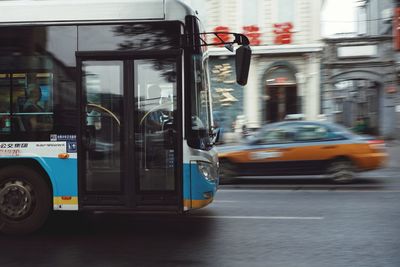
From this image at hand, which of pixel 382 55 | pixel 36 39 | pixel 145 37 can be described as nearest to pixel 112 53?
pixel 145 37

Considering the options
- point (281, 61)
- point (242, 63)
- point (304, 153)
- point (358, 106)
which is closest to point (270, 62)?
point (281, 61)

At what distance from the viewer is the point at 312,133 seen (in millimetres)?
12414

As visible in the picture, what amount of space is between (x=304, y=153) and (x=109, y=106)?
6.74 meters

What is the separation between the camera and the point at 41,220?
6.73m

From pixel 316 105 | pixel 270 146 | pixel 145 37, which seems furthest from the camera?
pixel 316 105

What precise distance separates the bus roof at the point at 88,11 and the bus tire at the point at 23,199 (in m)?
1.93

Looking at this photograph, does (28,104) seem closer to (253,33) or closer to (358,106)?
(253,33)

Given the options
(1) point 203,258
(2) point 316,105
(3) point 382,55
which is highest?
(3) point 382,55

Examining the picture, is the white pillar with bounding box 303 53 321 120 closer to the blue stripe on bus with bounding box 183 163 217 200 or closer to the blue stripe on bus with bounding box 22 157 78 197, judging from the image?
the blue stripe on bus with bounding box 183 163 217 200

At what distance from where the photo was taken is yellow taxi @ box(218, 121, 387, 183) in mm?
12148

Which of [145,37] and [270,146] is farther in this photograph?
[270,146]

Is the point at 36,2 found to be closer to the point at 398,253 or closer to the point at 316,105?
the point at 398,253

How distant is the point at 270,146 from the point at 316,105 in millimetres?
12585

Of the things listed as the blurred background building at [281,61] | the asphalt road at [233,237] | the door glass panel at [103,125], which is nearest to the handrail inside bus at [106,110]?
the door glass panel at [103,125]
